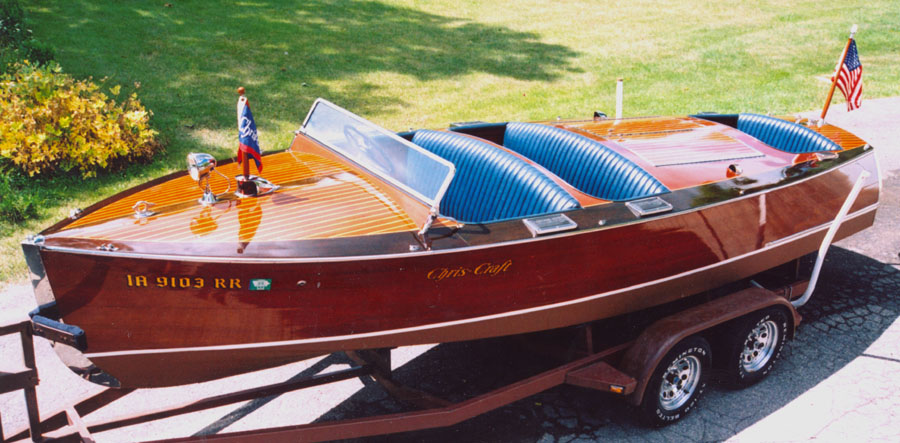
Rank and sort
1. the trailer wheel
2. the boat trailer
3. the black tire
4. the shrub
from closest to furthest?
the boat trailer < the trailer wheel < the black tire < the shrub

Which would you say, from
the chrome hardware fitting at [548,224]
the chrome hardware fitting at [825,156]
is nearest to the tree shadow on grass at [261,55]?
the chrome hardware fitting at [548,224]

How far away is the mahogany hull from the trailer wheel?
33cm

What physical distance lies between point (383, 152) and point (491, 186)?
75 centimetres

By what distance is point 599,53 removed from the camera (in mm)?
13922

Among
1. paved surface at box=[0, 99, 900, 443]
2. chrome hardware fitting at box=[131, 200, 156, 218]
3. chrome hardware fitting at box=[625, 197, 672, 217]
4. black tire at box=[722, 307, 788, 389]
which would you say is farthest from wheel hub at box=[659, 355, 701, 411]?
chrome hardware fitting at box=[131, 200, 156, 218]

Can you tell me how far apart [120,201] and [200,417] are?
1.40 m

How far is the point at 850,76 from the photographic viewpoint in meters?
5.97

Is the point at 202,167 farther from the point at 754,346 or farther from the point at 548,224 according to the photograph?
the point at 754,346

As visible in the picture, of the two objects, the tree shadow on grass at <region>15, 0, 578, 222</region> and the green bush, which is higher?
the tree shadow on grass at <region>15, 0, 578, 222</region>

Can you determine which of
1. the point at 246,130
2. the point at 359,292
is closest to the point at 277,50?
the point at 246,130

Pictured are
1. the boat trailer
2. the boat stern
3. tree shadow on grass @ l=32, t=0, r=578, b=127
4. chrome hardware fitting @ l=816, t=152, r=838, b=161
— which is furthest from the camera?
tree shadow on grass @ l=32, t=0, r=578, b=127

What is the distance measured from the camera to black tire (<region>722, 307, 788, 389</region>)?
4.48 meters

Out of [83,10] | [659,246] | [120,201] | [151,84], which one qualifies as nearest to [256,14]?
[83,10]

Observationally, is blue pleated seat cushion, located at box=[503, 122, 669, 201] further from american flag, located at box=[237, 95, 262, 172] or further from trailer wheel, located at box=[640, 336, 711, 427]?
american flag, located at box=[237, 95, 262, 172]
